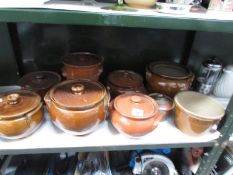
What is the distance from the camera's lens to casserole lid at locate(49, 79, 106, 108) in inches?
22.0

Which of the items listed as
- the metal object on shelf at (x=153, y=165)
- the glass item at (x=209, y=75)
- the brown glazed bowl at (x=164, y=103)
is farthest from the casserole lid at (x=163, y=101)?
the metal object on shelf at (x=153, y=165)

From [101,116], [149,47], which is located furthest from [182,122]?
[149,47]

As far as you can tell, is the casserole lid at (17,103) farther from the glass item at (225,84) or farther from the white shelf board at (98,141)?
the glass item at (225,84)

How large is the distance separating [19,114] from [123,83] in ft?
1.15

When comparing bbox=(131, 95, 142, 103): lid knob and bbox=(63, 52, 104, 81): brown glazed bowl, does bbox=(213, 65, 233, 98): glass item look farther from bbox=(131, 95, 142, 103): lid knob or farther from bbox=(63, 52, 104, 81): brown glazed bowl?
bbox=(63, 52, 104, 81): brown glazed bowl

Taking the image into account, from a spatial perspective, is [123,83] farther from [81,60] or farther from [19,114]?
[19,114]

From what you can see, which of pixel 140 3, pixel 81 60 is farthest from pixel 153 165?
pixel 140 3

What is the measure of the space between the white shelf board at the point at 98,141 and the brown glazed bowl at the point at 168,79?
132 millimetres

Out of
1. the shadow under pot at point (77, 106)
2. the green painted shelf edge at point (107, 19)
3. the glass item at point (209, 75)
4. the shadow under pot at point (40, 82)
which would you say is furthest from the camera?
the glass item at point (209, 75)

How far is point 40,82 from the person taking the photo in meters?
0.69

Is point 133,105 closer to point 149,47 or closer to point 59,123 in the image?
point 59,123

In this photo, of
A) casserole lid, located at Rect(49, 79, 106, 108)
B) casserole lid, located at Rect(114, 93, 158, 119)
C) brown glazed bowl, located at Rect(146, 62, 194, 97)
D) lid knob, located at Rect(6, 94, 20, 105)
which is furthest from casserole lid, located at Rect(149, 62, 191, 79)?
lid knob, located at Rect(6, 94, 20, 105)

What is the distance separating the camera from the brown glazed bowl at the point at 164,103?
0.69 metres

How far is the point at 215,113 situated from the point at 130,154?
1.47 ft
